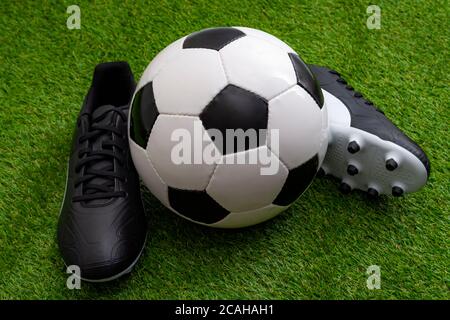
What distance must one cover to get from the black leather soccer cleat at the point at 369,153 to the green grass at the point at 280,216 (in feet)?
0.28

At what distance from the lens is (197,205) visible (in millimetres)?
1244

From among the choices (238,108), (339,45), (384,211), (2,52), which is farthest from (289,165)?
(2,52)

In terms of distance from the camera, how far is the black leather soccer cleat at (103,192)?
131 cm

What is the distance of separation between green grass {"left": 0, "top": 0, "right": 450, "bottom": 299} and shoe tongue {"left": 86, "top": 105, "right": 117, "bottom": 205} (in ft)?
0.52

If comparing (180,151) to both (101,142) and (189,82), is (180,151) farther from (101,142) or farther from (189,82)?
(101,142)

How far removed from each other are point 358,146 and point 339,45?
0.62 metres

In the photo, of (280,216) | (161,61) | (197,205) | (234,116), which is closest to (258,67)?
(234,116)

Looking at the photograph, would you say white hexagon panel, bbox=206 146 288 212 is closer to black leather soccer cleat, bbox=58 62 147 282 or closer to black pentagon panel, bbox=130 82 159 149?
black pentagon panel, bbox=130 82 159 149

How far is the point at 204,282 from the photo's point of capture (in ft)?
4.48

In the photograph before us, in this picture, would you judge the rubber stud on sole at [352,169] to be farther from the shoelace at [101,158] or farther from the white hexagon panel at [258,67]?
the shoelace at [101,158]

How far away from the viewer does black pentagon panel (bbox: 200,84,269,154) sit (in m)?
1.15
